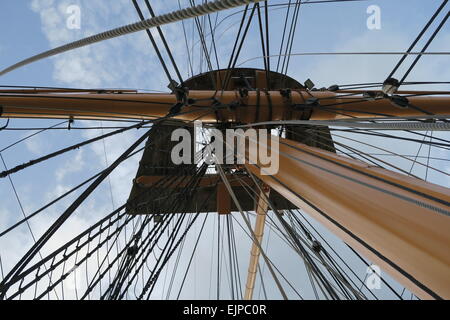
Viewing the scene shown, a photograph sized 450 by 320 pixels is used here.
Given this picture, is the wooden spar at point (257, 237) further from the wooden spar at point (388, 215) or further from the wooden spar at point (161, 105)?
the wooden spar at point (388, 215)

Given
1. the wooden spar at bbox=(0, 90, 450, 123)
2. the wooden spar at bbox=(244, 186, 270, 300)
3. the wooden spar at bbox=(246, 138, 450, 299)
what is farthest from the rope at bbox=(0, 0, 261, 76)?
the wooden spar at bbox=(244, 186, 270, 300)

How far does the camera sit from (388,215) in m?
0.88

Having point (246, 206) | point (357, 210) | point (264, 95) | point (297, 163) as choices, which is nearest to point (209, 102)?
point (264, 95)

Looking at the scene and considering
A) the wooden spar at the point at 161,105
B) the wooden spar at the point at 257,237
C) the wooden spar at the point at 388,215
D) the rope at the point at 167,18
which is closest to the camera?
the wooden spar at the point at 388,215

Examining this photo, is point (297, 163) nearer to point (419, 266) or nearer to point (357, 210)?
point (357, 210)

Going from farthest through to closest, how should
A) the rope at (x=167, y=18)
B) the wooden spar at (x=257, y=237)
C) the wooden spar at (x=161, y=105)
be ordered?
the wooden spar at (x=257, y=237) < the wooden spar at (x=161, y=105) < the rope at (x=167, y=18)

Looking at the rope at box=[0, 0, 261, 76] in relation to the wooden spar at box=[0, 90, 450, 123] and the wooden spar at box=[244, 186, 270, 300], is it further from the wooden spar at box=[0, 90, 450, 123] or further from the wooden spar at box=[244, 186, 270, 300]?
the wooden spar at box=[244, 186, 270, 300]

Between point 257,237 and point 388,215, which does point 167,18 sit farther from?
point 257,237

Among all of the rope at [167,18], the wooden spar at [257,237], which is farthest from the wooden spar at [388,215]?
the wooden spar at [257,237]

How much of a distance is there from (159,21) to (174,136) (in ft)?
12.2

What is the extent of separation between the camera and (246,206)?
5828mm

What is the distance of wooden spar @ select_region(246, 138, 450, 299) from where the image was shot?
73 centimetres

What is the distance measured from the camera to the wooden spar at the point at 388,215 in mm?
730

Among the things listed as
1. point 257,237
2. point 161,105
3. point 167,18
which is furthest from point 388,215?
point 257,237
